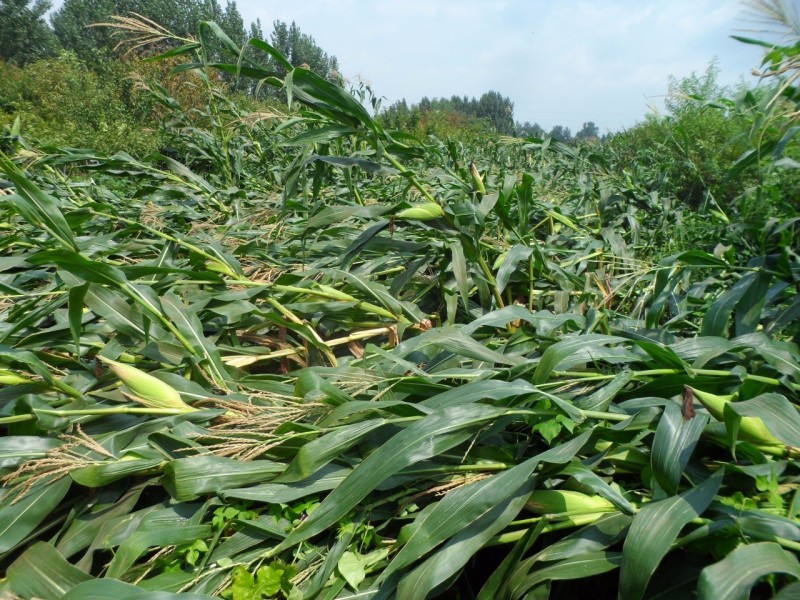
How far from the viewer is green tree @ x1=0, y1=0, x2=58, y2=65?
1281 inches

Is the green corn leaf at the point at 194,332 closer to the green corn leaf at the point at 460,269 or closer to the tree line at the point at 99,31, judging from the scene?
the green corn leaf at the point at 460,269

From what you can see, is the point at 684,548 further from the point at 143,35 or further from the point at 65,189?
the point at 65,189

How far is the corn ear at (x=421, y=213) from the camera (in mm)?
1856

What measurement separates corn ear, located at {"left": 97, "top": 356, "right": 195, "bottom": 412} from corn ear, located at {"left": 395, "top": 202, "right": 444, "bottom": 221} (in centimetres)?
95

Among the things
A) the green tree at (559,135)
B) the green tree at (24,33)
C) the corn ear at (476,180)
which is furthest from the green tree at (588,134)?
the green tree at (24,33)

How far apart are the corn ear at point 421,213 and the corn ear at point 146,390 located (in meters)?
0.95

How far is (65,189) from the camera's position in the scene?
3.43 m

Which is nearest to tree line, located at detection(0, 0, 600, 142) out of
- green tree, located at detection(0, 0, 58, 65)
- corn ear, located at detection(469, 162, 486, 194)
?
green tree, located at detection(0, 0, 58, 65)

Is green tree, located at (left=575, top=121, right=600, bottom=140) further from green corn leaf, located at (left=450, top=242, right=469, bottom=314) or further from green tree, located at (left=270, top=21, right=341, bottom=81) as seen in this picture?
green tree, located at (left=270, top=21, right=341, bottom=81)

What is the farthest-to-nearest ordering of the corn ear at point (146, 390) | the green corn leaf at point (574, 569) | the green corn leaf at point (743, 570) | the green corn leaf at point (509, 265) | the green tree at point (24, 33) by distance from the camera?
1. the green tree at point (24, 33)
2. the green corn leaf at point (509, 265)
3. the corn ear at point (146, 390)
4. the green corn leaf at point (574, 569)
5. the green corn leaf at point (743, 570)

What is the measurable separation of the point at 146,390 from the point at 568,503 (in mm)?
1012

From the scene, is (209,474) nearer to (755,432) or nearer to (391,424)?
(391,424)

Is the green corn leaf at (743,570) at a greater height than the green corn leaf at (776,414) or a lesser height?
lesser

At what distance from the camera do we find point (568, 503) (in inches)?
37.6
